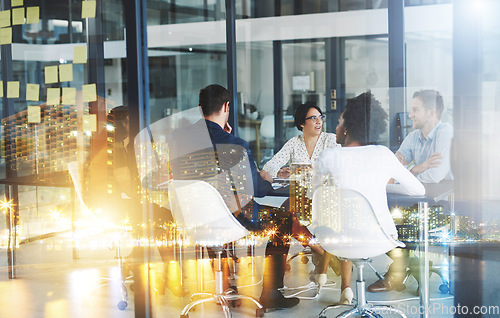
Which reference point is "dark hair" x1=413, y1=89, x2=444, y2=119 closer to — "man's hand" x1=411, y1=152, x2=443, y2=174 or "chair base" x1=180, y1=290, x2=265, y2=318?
"man's hand" x1=411, y1=152, x2=443, y2=174

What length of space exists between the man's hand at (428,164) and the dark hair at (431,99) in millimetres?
337

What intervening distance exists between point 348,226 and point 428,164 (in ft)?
3.10

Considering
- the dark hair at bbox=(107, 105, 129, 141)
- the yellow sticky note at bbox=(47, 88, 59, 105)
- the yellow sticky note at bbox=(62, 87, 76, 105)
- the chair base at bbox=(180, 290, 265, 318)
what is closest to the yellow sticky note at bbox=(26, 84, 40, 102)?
the yellow sticky note at bbox=(47, 88, 59, 105)

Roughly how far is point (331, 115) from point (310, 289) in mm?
3331

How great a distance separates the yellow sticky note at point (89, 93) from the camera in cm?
374

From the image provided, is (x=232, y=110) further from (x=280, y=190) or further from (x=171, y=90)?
(x=171, y=90)

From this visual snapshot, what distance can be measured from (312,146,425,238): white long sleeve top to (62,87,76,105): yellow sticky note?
2.01 m

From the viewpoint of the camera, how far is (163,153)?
10.5 ft

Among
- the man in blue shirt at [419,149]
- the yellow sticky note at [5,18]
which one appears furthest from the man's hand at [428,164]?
the yellow sticky note at [5,18]

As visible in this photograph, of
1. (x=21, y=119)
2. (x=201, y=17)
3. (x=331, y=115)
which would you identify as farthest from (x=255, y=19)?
(x=21, y=119)

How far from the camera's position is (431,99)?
12.7 feet

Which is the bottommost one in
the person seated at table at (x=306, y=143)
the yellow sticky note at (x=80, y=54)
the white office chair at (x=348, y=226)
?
the white office chair at (x=348, y=226)

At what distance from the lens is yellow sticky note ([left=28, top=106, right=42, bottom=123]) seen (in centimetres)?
417

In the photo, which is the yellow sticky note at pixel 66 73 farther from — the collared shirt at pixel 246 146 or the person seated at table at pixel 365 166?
the person seated at table at pixel 365 166
